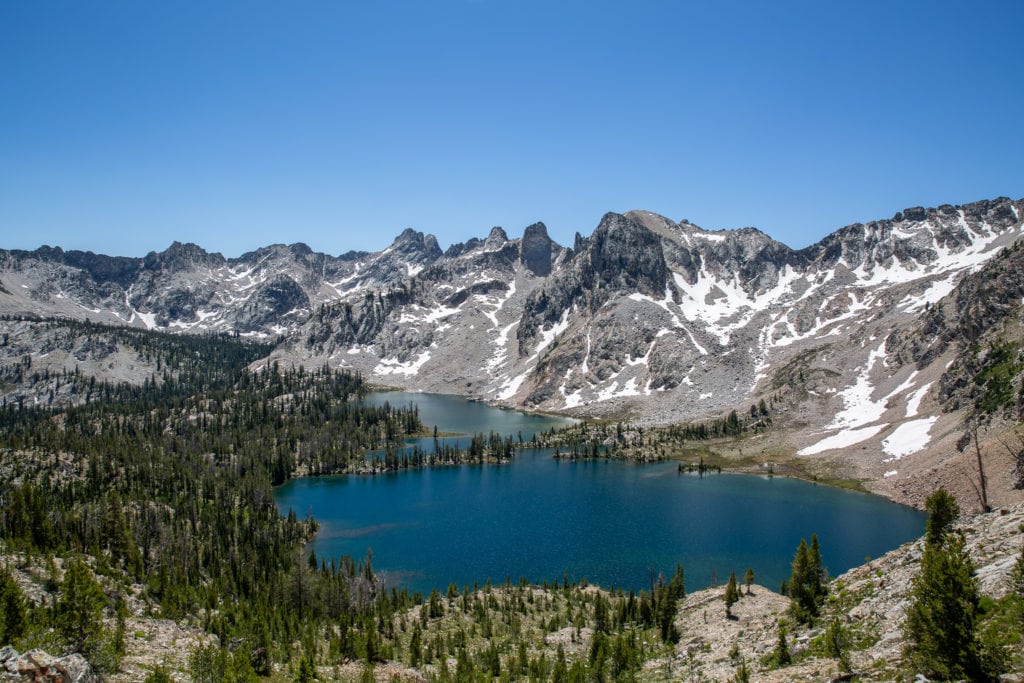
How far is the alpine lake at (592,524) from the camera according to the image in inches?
3361

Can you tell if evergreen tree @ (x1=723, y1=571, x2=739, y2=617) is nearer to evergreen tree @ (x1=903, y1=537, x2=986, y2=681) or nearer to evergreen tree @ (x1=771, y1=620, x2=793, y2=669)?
evergreen tree @ (x1=771, y1=620, x2=793, y2=669)

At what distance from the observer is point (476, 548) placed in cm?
9588

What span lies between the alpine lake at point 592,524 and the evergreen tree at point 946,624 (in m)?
51.9

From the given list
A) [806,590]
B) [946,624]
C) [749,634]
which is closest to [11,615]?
[946,624]

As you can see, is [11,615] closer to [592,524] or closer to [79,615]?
[79,615]

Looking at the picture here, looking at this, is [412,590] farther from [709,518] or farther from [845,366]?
[845,366]

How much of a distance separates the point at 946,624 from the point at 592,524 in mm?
85089

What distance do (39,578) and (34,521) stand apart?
23047mm

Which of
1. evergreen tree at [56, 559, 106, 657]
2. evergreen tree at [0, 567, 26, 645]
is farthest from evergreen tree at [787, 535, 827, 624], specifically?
evergreen tree at [0, 567, 26, 645]

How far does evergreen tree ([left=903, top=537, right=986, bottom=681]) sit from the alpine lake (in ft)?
170

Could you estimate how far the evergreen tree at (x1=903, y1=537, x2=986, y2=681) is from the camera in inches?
870

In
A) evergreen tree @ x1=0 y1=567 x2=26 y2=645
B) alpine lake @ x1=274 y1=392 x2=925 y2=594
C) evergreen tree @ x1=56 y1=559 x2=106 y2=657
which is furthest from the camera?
alpine lake @ x1=274 y1=392 x2=925 y2=594

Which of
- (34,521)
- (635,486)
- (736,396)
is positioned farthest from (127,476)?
(736,396)

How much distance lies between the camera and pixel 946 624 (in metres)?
22.9
